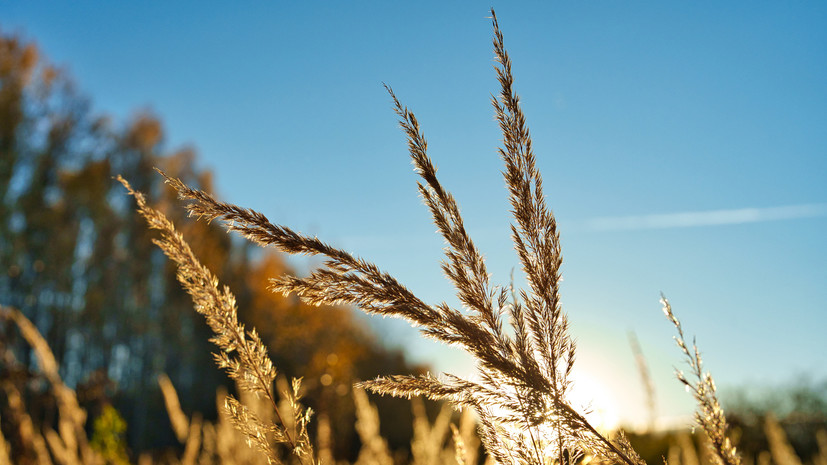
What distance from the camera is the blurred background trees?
57.8 feet

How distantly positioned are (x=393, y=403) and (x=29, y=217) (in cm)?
1384

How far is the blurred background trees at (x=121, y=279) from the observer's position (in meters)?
17.6

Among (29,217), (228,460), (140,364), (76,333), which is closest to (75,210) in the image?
(29,217)

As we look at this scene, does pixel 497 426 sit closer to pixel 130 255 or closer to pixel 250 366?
pixel 250 366

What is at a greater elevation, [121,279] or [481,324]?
[121,279]

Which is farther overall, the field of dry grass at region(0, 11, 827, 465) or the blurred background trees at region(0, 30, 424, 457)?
the blurred background trees at region(0, 30, 424, 457)

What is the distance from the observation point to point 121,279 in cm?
2198

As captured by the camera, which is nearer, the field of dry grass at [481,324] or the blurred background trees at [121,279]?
the field of dry grass at [481,324]

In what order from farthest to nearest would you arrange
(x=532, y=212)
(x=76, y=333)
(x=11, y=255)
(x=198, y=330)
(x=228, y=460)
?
(x=198, y=330) < (x=76, y=333) < (x=11, y=255) < (x=228, y=460) < (x=532, y=212)

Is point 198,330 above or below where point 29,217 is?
below

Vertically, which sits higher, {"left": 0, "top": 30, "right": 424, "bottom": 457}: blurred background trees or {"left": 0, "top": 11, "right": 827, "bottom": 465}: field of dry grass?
{"left": 0, "top": 30, "right": 424, "bottom": 457}: blurred background trees

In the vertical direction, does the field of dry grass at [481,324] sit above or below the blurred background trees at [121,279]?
below

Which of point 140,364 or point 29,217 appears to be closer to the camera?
point 29,217

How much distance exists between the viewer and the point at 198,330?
2480cm
